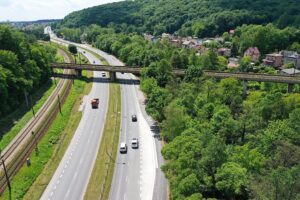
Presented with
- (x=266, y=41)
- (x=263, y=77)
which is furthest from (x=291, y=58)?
(x=263, y=77)

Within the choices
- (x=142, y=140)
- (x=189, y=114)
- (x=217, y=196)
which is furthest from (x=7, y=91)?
(x=217, y=196)

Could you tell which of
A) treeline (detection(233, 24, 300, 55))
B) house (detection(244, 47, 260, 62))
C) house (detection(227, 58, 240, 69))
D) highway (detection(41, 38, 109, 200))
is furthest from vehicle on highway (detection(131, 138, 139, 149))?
treeline (detection(233, 24, 300, 55))

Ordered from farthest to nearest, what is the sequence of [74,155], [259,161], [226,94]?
1. [226,94]
2. [74,155]
3. [259,161]

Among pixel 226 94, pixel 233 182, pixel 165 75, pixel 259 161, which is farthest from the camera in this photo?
pixel 165 75

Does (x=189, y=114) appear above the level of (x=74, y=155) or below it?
above

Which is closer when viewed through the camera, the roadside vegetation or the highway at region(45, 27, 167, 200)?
the highway at region(45, 27, 167, 200)

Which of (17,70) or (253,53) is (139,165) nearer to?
(17,70)

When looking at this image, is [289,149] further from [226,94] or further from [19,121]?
[19,121]

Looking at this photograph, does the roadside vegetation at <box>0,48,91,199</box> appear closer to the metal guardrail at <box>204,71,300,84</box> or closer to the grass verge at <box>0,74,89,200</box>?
the grass verge at <box>0,74,89,200</box>
